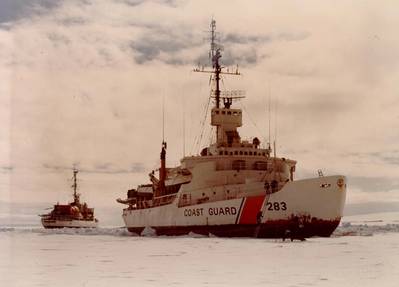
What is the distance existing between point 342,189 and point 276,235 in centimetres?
447

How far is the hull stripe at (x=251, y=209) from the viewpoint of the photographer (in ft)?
102

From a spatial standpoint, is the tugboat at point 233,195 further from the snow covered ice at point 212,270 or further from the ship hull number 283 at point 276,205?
the snow covered ice at point 212,270

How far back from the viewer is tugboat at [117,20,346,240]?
3020 cm

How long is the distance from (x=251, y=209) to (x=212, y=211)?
3.57m

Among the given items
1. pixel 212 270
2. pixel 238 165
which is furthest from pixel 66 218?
pixel 212 270

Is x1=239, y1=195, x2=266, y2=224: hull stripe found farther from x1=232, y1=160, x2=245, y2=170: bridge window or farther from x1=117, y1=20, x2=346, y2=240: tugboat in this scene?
x1=232, y1=160, x2=245, y2=170: bridge window

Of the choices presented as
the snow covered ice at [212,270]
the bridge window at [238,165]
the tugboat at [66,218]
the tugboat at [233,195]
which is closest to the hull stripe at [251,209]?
the tugboat at [233,195]

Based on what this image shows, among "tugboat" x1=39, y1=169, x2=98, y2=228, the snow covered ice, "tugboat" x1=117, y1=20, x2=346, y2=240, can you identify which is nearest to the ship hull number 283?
"tugboat" x1=117, y1=20, x2=346, y2=240

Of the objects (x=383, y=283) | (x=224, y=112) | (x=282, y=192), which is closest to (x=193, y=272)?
(x=383, y=283)

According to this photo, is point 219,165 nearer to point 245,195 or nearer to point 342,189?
point 245,195

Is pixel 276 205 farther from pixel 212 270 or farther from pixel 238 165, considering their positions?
pixel 212 270

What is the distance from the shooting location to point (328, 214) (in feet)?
99.7

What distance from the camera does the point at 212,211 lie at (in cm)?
3403

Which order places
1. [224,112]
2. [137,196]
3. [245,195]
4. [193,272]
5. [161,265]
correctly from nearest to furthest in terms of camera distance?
[193,272], [161,265], [245,195], [224,112], [137,196]
